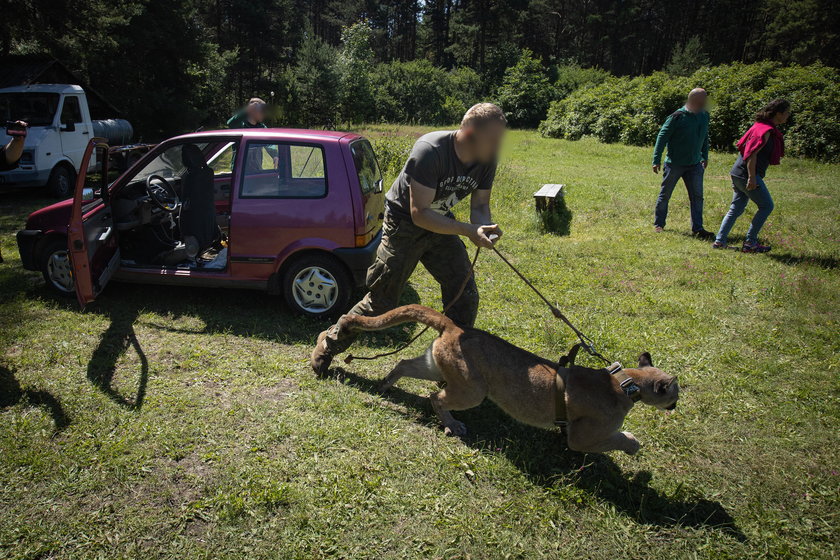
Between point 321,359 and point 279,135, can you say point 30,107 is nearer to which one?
point 279,135

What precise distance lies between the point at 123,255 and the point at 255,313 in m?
1.67

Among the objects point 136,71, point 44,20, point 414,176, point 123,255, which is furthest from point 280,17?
point 414,176

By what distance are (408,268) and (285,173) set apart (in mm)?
2095

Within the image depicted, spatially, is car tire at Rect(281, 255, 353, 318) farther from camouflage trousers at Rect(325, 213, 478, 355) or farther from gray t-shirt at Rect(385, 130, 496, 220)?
gray t-shirt at Rect(385, 130, 496, 220)

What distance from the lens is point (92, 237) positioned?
4.59 meters

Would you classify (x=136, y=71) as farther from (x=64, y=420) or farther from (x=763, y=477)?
(x=763, y=477)

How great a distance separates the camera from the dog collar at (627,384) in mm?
2885

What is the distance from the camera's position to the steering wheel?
5.29 m

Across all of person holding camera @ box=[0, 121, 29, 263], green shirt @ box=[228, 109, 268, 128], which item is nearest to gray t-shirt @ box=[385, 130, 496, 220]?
person holding camera @ box=[0, 121, 29, 263]

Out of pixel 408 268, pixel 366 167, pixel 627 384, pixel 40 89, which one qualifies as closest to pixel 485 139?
pixel 408 268

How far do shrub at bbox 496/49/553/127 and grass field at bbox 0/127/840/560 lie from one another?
2627 centimetres

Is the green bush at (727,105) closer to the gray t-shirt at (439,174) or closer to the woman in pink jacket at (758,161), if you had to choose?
the woman in pink jacket at (758,161)

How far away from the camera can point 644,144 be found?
19.3 m

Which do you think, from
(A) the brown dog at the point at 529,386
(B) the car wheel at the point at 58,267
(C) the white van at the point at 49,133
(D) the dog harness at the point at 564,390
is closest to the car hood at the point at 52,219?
(B) the car wheel at the point at 58,267
